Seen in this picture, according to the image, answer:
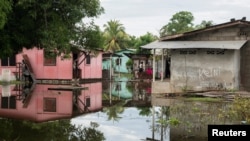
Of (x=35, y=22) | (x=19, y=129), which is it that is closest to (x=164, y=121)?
(x=19, y=129)

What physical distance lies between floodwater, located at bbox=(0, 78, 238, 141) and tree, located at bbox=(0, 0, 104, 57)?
2.86 meters

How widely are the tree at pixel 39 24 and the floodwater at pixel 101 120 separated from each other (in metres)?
2.86

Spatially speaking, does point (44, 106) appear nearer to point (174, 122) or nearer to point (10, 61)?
point (174, 122)

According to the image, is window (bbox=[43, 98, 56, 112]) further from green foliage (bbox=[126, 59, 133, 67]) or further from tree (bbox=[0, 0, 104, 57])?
green foliage (bbox=[126, 59, 133, 67])

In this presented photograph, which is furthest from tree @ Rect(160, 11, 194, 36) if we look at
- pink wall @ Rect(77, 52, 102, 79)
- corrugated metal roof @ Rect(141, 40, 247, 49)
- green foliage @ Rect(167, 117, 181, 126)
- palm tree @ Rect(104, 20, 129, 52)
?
green foliage @ Rect(167, 117, 181, 126)

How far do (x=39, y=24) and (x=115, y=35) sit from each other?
5136 centimetres

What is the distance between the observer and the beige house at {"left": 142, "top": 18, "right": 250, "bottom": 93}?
22750 mm

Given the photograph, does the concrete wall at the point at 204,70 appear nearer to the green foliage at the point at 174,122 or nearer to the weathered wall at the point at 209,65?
the weathered wall at the point at 209,65

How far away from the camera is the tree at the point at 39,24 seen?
16.1 meters

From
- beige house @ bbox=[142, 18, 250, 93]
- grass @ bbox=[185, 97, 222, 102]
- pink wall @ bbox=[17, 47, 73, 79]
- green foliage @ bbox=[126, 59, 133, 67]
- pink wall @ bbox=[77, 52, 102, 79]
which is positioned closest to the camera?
grass @ bbox=[185, 97, 222, 102]

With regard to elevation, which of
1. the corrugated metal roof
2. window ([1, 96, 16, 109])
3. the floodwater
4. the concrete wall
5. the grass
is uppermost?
the corrugated metal roof

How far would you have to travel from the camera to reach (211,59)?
23.3m

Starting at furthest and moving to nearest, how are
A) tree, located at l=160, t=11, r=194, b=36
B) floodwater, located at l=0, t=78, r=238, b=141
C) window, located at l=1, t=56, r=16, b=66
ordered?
tree, located at l=160, t=11, r=194, b=36, window, located at l=1, t=56, r=16, b=66, floodwater, located at l=0, t=78, r=238, b=141

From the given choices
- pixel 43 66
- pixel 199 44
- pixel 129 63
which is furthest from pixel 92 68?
pixel 129 63
